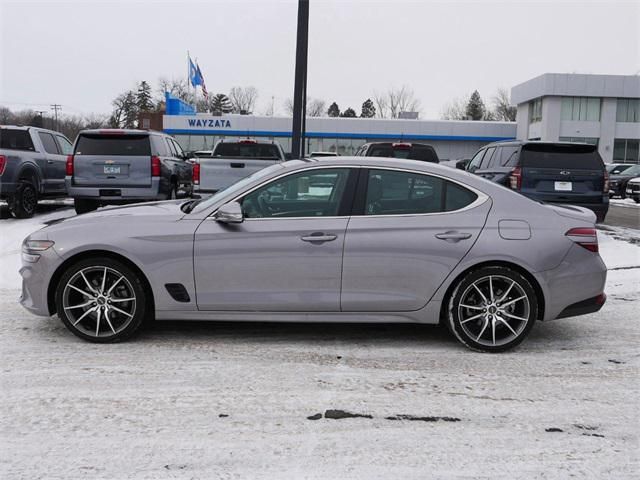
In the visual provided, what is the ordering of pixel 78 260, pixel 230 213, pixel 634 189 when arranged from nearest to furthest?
1. pixel 230 213
2. pixel 78 260
3. pixel 634 189

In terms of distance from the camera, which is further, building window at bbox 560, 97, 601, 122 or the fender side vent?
building window at bbox 560, 97, 601, 122

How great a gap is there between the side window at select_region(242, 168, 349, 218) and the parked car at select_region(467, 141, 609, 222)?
6790mm

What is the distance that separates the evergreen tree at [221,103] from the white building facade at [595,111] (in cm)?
8255

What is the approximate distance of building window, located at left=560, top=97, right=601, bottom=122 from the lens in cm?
5391

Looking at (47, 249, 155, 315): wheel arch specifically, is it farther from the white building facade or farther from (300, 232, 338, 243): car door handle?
the white building facade

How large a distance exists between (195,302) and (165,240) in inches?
21.4

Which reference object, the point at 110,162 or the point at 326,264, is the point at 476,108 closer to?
the point at 110,162

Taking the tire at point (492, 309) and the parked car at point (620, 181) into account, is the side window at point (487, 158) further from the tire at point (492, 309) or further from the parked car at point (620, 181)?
the parked car at point (620, 181)

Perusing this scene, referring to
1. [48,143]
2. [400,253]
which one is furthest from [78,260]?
[48,143]

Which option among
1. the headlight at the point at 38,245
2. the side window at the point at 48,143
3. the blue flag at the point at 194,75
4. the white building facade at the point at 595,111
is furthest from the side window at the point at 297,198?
the blue flag at the point at 194,75

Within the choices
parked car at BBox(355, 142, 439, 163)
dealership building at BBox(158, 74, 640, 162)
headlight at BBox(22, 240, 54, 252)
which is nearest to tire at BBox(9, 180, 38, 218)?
parked car at BBox(355, 142, 439, 163)

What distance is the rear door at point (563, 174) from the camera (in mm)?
11148

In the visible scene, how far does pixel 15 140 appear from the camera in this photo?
13.1 meters

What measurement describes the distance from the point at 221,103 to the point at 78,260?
129 metres
